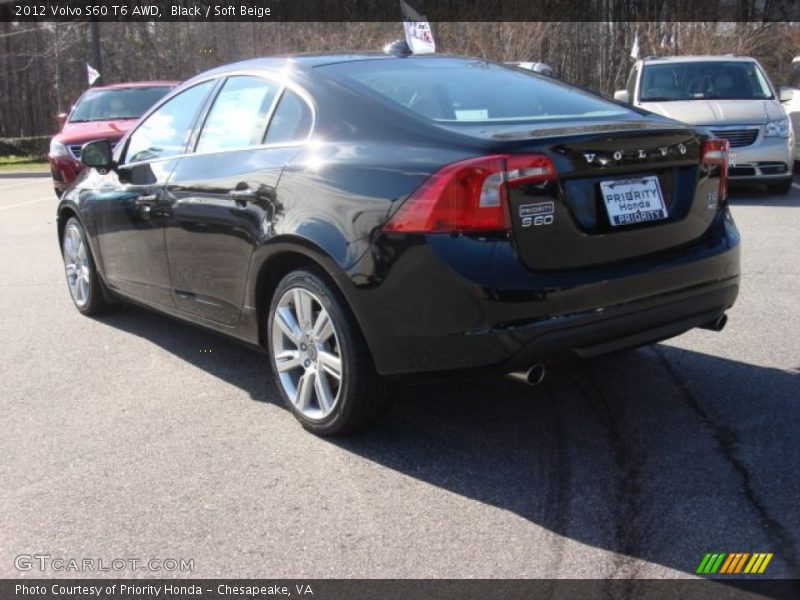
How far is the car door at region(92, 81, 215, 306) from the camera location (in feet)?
15.2

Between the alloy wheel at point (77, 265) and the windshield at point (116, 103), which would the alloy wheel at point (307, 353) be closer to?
the alloy wheel at point (77, 265)

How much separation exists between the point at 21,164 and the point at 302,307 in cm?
2553

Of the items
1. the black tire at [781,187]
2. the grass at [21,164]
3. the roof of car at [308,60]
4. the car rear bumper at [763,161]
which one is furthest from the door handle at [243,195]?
the grass at [21,164]

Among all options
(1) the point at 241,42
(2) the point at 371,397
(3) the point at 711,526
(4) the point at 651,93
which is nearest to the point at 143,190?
(2) the point at 371,397

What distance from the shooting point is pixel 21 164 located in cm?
2623

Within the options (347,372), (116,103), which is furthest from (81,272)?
(116,103)

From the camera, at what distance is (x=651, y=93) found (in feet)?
37.2

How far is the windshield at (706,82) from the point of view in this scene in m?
11.0

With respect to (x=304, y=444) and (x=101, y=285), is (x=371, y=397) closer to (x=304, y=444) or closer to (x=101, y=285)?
(x=304, y=444)

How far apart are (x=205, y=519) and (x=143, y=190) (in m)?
2.32

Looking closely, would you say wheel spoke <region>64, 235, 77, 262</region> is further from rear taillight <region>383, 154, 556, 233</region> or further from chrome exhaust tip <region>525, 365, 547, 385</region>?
chrome exhaust tip <region>525, 365, 547, 385</region>

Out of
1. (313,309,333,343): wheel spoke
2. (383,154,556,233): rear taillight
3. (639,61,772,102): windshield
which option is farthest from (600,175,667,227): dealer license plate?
(639,61,772,102): windshield

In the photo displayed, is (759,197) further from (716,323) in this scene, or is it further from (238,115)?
(238,115)

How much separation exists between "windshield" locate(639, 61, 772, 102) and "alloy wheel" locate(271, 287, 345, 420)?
339 inches
